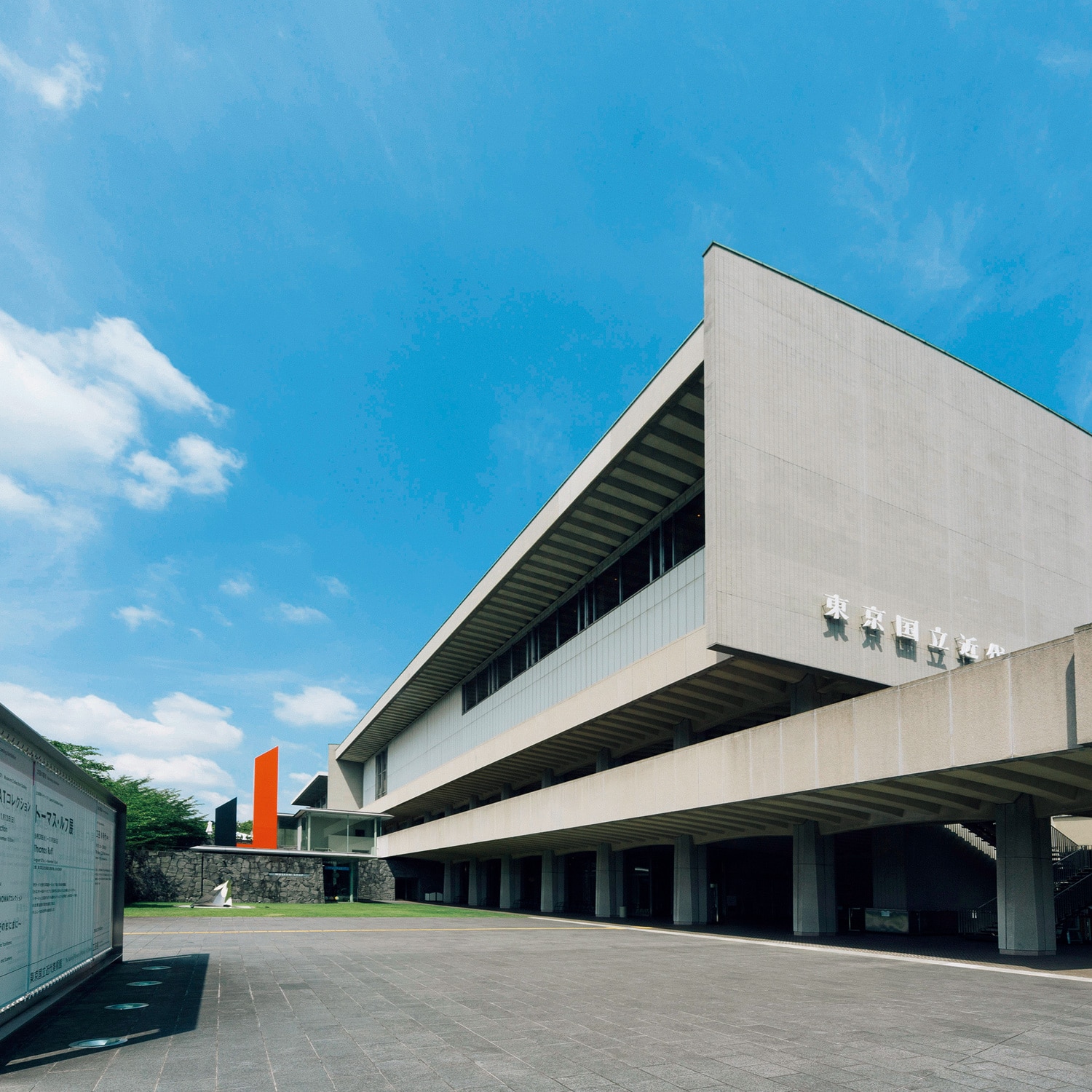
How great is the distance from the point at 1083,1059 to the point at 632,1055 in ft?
13.5

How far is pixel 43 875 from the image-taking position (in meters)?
10.0

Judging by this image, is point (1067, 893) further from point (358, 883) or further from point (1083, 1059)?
point (358, 883)

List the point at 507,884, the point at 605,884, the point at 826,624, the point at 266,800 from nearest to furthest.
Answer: the point at 826,624
the point at 605,884
the point at 507,884
the point at 266,800

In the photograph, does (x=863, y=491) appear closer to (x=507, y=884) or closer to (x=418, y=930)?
(x=418, y=930)

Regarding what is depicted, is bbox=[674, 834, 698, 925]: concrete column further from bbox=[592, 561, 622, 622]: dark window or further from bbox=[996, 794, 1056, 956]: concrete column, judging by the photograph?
bbox=[996, 794, 1056, 956]: concrete column

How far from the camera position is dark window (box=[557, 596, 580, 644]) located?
36.2 metres

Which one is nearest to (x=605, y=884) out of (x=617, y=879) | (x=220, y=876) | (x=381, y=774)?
(x=617, y=879)

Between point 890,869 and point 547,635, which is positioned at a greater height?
point 547,635

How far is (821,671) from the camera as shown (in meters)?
22.9

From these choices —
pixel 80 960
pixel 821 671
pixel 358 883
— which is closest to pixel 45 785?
pixel 80 960

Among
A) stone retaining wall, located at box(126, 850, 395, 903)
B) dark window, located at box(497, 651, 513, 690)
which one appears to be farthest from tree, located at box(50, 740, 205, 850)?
dark window, located at box(497, 651, 513, 690)

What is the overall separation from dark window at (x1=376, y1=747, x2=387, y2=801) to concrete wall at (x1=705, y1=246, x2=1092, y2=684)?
52.1 m

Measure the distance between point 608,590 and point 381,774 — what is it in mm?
44344

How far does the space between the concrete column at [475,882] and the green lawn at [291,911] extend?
21.7 feet
